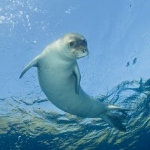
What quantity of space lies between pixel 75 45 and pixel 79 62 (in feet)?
17.9

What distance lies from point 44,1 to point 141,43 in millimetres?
5170

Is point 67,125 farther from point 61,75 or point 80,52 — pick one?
point 80,52

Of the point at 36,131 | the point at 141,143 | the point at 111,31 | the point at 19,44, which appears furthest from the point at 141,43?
the point at 141,143

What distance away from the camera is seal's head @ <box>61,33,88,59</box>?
3.98m

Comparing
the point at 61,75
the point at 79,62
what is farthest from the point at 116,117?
the point at 79,62

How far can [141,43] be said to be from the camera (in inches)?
408

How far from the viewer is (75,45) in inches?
166

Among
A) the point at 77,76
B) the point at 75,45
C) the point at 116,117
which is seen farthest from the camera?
the point at 116,117

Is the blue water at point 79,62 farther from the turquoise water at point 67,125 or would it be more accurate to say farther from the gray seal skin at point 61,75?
the gray seal skin at point 61,75

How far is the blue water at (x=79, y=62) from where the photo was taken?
8078 mm

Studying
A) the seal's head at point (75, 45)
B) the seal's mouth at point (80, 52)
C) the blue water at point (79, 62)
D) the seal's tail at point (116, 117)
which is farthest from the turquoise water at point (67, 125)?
the seal's mouth at point (80, 52)

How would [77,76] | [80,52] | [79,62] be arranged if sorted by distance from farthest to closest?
[79,62] → [77,76] → [80,52]

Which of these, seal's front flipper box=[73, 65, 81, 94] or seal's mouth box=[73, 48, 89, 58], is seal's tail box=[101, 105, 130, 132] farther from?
seal's mouth box=[73, 48, 89, 58]

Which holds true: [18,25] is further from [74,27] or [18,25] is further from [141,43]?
[141,43]
